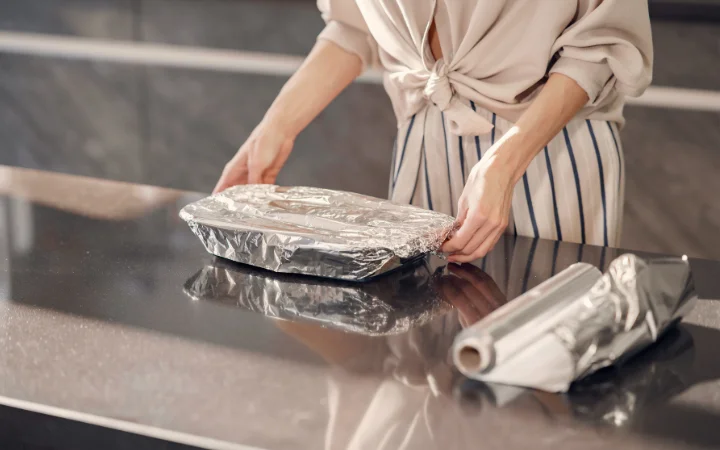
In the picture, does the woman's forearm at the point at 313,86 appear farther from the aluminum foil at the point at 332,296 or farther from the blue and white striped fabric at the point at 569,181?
the aluminum foil at the point at 332,296

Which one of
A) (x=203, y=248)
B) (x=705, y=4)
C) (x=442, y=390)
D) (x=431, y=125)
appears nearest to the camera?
(x=442, y=390)

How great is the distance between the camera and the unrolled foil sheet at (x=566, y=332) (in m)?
0.59

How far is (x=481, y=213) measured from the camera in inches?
34.4

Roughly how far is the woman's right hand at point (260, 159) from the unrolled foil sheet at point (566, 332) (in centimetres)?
59

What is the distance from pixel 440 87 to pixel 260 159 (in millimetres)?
274

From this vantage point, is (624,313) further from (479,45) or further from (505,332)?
(479,45)

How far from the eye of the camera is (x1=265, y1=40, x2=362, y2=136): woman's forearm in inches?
48.0

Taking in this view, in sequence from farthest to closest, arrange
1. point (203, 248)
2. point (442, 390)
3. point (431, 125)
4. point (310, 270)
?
1. point (431, 125)
2. point (203, 248)
3. point (310, 270)
4. point (442, 390)

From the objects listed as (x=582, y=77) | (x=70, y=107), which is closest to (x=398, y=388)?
(x=582, y=77)

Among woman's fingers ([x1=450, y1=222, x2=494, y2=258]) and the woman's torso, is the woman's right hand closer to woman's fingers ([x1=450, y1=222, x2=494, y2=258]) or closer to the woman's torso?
the woman's torso

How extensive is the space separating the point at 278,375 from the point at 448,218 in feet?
1.12

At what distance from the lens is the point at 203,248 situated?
3.10 feet

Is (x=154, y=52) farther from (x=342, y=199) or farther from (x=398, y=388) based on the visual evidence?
(x=398, y=388)

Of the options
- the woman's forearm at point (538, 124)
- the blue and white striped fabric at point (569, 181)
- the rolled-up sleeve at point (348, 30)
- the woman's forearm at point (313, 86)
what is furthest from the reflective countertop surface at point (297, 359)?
the rolled-up sleeve at point (348, 30)
